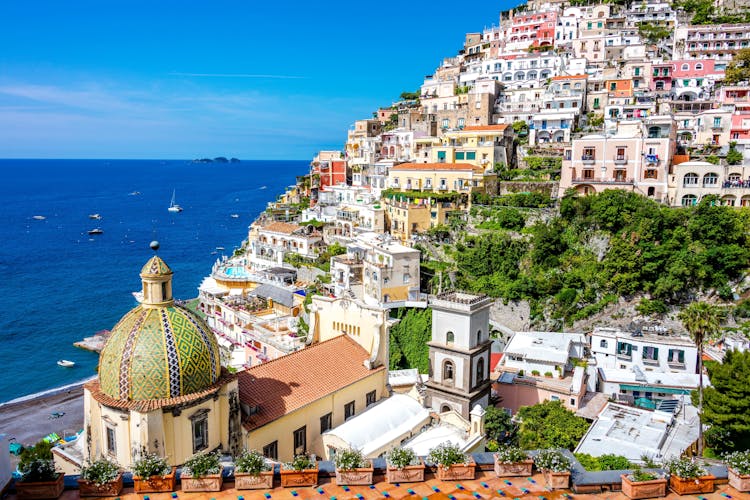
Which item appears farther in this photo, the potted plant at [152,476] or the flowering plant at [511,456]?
the flowering plant at [511,456]

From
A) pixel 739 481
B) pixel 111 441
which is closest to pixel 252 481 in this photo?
pixel 111 441

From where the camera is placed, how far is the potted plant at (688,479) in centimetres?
1102

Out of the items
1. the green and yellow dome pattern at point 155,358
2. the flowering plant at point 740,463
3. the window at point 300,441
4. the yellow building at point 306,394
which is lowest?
the window at point 300,441

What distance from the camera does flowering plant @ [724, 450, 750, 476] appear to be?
36.4 ft

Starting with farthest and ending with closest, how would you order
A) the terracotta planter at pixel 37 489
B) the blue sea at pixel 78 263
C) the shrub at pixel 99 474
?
the blue sea at pixel 78 263, the shrub at pixel 99 474, the terracotta planter at pixel 37 489

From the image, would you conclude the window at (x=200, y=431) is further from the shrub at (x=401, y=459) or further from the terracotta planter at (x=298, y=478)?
the shrub at (x=401, y=459)

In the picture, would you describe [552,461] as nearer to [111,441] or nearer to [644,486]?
[644,486]

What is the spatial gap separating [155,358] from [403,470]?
7.45m

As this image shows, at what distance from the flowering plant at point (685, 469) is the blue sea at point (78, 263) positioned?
47506 millimetres

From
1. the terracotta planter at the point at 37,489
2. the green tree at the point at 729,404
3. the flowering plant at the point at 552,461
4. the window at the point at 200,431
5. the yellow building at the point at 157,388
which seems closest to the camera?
the terracotta planter at the point at 37,489

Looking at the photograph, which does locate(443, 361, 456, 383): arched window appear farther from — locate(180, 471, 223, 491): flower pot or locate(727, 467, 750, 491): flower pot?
locate(180, 471, 223, 491): flower pot

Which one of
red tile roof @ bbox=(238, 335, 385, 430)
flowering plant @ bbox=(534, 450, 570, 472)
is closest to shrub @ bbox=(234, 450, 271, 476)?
red tile roof @ bbox=(238, 335, 385, 430)

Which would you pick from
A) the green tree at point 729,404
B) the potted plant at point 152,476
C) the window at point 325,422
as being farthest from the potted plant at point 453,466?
the green tree at point 729,404

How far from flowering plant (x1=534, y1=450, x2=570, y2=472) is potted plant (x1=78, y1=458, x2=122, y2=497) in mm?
8799
